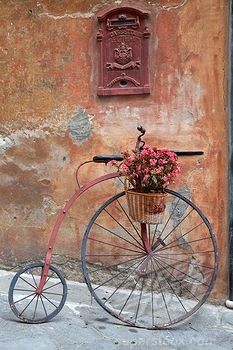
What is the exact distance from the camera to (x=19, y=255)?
14.7 ft

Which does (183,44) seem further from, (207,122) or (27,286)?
(27,286)

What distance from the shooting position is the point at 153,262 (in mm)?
4109

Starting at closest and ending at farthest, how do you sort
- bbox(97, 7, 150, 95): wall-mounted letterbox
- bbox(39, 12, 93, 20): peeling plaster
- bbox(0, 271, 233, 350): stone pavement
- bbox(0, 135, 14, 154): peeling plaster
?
1. bbox(0, 271, 233, 350): stone pavement
2. bbox(97, 7, 150, 95): wall-mounted letterbox
3. bbox(39, 12, 93, 20): peeling plaster
4. bbox(0, 135, 14, 154): peeling plaster

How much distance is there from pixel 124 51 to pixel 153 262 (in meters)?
1.65

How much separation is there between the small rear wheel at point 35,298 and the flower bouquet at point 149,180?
2.41ft

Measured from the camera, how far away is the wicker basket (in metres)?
3.38

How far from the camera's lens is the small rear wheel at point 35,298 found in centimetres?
355

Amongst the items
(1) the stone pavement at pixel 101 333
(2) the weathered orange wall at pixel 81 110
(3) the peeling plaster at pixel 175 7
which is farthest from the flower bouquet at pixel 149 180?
(3) the peeling plaster at pixel 175 7

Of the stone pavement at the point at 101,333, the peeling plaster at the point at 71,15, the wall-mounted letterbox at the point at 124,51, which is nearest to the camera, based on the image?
the stone pavement at the point at 101,333

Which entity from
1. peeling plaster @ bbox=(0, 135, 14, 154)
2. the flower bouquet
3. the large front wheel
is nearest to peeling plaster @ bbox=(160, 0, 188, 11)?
the flower bouquet

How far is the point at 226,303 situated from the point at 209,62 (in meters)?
1.80

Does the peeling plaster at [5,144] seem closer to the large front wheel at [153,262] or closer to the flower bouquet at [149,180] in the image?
the large front wheel at [153,262]

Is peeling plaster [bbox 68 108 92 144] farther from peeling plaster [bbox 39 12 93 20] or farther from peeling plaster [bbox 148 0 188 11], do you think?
peeling plaster [bbox 148 0 188 11]

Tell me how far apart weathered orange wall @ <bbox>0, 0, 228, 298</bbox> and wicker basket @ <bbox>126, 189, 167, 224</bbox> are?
69cm
